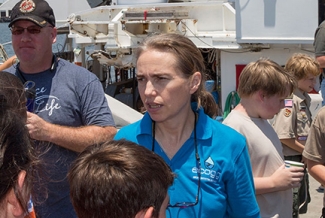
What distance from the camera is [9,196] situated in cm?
137

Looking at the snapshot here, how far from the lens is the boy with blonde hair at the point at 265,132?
3.32 meters

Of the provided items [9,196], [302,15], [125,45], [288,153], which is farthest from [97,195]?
[125,45]

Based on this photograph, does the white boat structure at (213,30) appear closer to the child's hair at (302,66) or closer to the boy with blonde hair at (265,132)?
the child's hair at (302,66)

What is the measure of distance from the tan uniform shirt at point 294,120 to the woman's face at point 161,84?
2.50 meters

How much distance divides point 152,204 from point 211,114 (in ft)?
5.38

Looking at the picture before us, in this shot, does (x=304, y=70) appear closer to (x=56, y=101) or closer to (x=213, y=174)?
(x=56, y=101)

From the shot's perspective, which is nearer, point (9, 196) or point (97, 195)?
point (9, 196)

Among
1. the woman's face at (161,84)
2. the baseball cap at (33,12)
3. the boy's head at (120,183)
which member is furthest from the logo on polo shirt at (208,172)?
A: the baseball cap at (33,12)

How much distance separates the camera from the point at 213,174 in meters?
2.52

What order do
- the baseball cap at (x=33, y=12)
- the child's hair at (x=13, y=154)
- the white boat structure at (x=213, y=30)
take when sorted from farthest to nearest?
the white boat structure at (x=213, y=30) < the baseball cap at (x=33, y=12) < the child's hair at (x=13, y=154)

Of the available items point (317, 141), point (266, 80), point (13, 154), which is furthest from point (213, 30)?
point (13, 154)

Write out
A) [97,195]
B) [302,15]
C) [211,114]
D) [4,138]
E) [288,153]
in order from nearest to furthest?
[4,138] → [97,195] → [211,114] → [288,153] → [302,15]

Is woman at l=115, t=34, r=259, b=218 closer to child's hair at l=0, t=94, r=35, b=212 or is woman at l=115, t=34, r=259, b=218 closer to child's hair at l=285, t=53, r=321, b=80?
child's hair at l=0, t=94, r=35, b=212

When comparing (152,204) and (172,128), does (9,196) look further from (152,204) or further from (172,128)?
(172,128)
